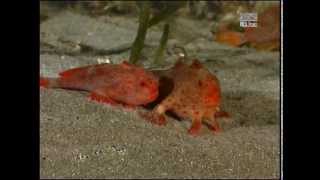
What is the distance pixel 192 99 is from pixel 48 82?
0.40 meters

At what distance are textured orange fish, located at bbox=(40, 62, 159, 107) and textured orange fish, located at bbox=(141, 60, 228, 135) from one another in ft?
0.13

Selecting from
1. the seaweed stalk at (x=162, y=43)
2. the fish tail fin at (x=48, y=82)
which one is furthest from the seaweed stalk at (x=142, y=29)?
the fish tail fin at (x=48, y=82)

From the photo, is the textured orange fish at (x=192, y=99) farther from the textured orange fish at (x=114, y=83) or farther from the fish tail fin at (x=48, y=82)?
the fish tail fin at (x=48, y=82)

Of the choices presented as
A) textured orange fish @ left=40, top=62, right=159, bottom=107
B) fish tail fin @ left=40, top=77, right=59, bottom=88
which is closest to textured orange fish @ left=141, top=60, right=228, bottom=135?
textured orange fish @ left=40, top=62, right=159, bottom=107

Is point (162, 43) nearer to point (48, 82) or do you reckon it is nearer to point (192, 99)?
point (192, 99)

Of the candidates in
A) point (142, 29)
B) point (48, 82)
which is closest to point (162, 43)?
point (142, 29)

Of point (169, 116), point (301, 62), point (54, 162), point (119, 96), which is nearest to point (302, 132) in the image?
point (301, 62)

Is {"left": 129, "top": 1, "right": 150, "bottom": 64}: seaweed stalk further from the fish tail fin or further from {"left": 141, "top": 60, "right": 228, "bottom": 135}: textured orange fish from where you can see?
the fish tail fin

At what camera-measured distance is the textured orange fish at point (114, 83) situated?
4.01 ft

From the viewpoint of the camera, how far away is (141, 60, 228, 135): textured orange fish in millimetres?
1230

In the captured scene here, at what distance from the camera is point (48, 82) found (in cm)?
119

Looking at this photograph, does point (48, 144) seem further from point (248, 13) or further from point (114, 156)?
point (248, 13)
